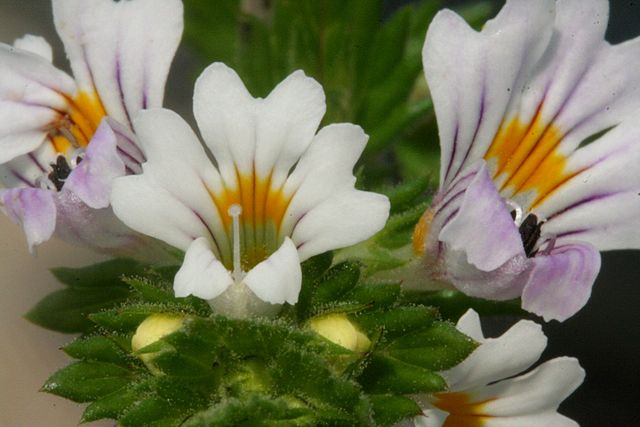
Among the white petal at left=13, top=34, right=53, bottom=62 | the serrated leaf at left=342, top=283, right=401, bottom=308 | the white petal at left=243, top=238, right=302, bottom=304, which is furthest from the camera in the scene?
the white petal at left=13, top=34, right=53, bottom=62

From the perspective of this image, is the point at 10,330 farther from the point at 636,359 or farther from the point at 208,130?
the point at 208,130

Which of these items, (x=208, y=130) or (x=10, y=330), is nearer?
(x=208, y=130)

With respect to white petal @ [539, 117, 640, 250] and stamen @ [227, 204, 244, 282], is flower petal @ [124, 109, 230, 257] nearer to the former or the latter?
stamen @ [227, 204, 244, 282]

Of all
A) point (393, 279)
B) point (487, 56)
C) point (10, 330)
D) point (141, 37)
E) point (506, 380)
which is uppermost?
point (10, 330)

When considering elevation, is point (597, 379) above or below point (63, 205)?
above

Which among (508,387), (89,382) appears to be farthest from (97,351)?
(508,387)

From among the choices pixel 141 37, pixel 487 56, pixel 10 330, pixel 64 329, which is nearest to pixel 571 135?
pixel 487 56

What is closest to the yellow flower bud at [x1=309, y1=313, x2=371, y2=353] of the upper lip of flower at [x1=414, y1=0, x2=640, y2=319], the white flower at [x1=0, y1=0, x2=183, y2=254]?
the upper lip of flower at [x1=414, y1=0, x2=640, y2=319]

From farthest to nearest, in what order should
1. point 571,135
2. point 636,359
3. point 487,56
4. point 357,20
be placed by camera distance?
point 636,359 < point 357,20 < point 571,135 < point 487,56
